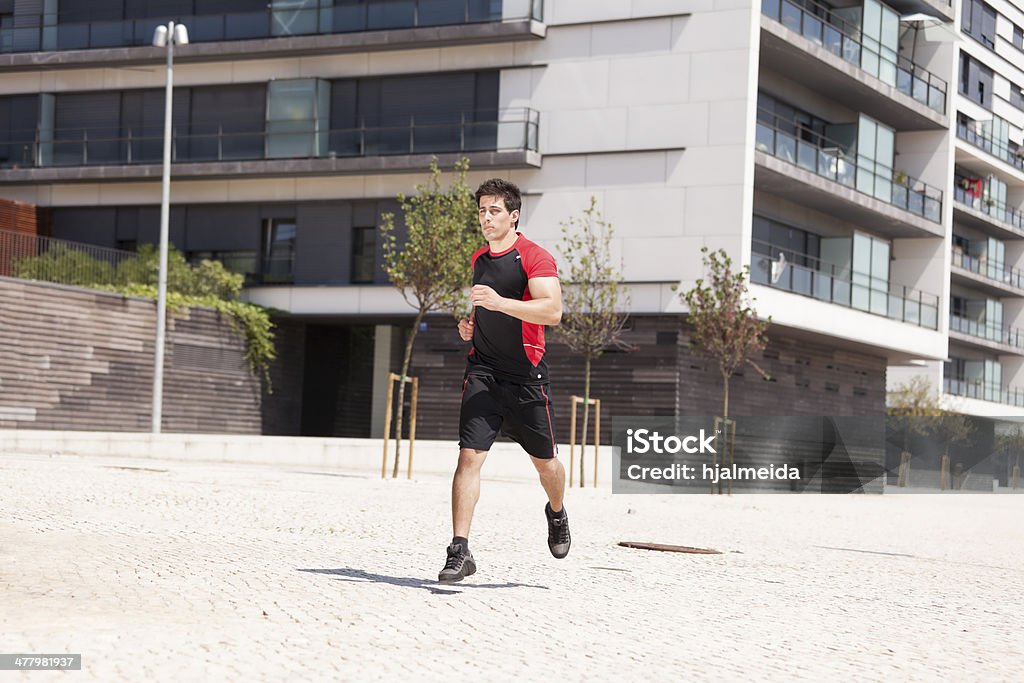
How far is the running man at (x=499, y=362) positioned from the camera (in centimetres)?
713

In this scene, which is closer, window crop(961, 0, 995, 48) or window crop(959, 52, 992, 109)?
window crop(961, 0, 995, 48)

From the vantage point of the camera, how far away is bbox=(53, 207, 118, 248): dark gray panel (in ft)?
116

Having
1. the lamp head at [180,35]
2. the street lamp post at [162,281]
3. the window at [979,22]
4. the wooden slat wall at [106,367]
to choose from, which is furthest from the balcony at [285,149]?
the window at [979,22]

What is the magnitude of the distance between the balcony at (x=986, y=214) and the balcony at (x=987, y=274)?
4.57ft

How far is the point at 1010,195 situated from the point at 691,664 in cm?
6131

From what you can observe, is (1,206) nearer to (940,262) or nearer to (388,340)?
(388,340)

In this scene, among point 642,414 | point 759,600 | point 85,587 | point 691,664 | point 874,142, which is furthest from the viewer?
point 874,142

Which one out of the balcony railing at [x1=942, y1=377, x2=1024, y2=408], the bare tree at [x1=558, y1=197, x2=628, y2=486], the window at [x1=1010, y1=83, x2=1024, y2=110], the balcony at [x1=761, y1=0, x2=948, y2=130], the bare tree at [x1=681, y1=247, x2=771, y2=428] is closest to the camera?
the bare tree at [x1=558, y1=197, x2=628, y2=486]

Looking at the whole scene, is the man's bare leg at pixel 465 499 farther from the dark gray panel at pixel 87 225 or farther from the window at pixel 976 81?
the window at pixel 976 81

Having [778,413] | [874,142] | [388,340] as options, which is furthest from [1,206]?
[874,142]

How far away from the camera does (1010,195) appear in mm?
62344

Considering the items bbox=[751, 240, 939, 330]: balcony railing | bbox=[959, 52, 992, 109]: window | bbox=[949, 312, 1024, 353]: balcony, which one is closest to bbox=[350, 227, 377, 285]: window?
bbox=[751, 240, 939, 330]: balcony railing

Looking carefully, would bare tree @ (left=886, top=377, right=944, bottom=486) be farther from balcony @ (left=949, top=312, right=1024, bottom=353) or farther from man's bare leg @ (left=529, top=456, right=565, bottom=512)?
man's bare leg @ (left=529, top=456, right=565, bottom=512)

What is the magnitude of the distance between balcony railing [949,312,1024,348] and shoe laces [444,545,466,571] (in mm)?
53246
